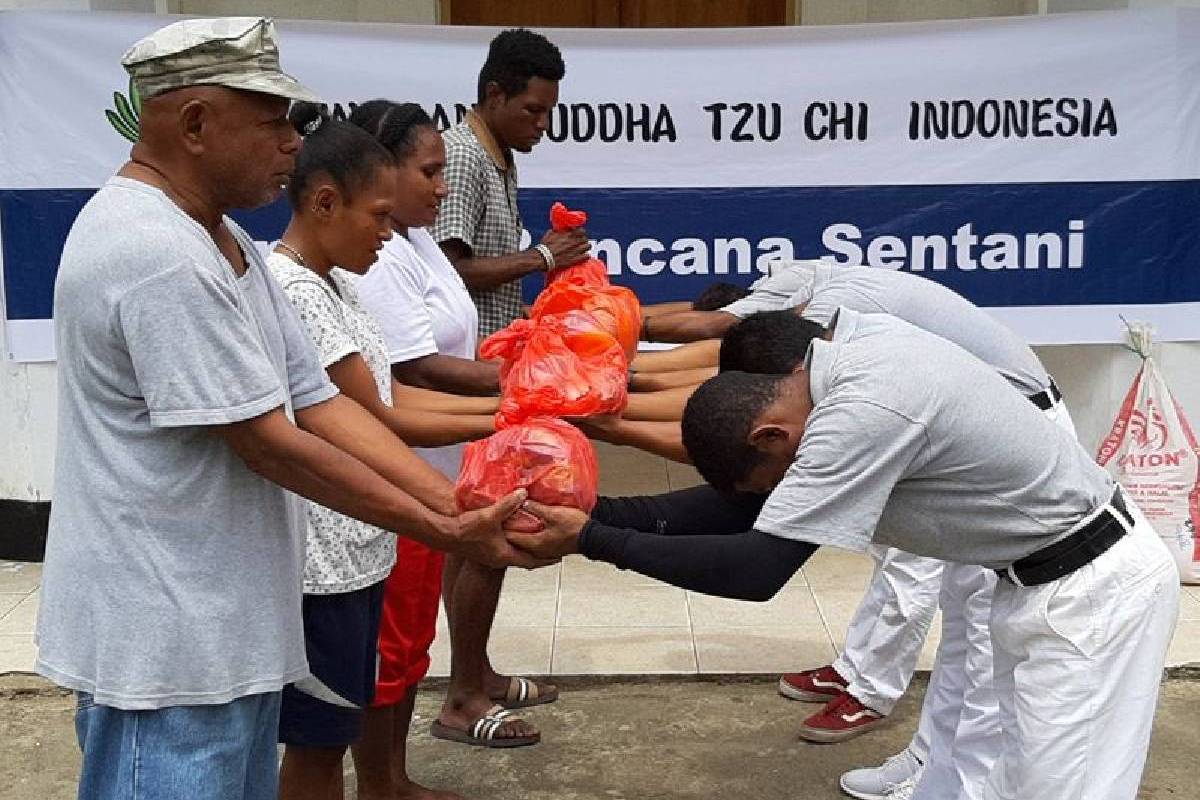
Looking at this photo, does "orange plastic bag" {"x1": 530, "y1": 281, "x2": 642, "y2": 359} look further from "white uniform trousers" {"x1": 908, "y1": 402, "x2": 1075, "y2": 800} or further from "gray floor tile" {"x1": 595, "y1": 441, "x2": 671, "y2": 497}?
"gray floor tile" {"x1": 595, "y1": 441, "x2": 671, "y2": 497}

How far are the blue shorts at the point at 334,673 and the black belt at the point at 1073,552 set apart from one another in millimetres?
1295

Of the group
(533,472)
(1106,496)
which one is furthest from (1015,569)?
(533,472)

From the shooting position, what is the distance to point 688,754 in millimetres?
3928

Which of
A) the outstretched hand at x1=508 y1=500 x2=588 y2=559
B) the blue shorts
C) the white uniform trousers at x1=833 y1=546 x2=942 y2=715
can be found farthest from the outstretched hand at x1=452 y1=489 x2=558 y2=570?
the white uniform trousers at x1=833 y1=546 x2=942 y2=715

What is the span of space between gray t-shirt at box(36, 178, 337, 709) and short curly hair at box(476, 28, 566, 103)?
2.29 meters

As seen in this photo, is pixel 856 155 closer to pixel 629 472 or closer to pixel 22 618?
pixel 629 472

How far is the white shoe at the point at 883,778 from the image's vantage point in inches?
143

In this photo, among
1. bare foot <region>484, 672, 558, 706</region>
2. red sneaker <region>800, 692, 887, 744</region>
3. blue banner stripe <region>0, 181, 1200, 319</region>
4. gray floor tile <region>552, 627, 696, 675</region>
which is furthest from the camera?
blue banner stripe <region>0, 181, 1200, 319</region>

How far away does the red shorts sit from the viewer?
122 inches

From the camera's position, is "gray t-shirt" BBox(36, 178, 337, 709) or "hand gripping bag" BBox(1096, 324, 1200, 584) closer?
"gray t-shirt" BBox(36, 178, 337, 709)

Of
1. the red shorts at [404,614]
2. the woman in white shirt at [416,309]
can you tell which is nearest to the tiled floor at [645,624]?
the woman in white shirt at [416,309]

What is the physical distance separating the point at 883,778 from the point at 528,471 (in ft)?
5.74

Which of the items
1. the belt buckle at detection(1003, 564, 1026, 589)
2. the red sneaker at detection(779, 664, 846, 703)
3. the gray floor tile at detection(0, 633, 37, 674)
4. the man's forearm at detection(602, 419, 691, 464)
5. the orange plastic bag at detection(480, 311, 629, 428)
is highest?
the orange plastic bag at detection(480, 311, 629, 428)

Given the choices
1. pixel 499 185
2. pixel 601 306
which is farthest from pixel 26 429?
pixel 601 306
